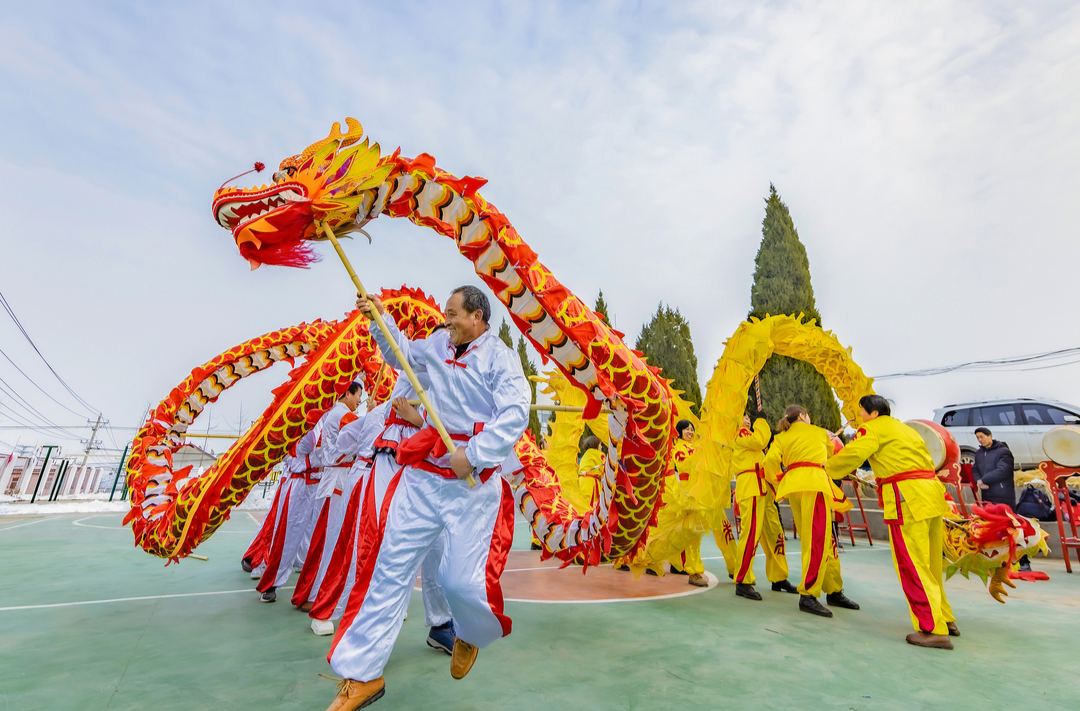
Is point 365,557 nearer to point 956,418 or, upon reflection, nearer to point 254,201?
point 254,201

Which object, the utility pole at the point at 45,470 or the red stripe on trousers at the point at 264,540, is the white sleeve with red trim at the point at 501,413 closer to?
the red stripe on trousers at the point at 264,540

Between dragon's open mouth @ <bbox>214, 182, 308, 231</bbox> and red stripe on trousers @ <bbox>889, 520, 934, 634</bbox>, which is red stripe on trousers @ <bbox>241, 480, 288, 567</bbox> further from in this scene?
red stripe on trousers @ <bbox>889, 520, 934, 634</bbox>

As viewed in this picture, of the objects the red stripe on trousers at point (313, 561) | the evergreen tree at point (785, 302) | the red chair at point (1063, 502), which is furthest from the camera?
the evergreen tree at point (785, 302)

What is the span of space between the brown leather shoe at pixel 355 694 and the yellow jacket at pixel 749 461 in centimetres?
376

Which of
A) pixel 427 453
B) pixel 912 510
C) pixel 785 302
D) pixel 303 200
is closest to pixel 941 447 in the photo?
pixel 912 510

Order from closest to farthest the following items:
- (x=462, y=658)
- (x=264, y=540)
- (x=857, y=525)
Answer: (x=462, y=658) < (x=264, y=540) < (x=857, y=525)

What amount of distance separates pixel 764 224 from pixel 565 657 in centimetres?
1480

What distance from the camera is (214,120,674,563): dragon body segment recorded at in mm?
2699

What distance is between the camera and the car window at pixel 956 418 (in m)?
11.3

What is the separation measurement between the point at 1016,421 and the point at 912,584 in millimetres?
9665

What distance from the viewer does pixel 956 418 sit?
11.5 m

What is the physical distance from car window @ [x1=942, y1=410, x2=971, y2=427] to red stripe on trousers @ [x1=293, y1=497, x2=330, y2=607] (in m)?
12.5

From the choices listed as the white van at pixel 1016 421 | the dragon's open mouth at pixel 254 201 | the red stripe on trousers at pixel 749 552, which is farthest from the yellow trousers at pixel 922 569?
the white van at pixel 1016 421

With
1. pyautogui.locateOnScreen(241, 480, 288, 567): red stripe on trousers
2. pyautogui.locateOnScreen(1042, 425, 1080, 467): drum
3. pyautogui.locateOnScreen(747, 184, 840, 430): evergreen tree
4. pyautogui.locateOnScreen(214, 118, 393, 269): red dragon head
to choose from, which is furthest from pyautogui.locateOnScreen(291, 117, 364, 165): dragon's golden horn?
pyautogui.locateOnScreen(747, 184, 840, 430): evergreen tree
